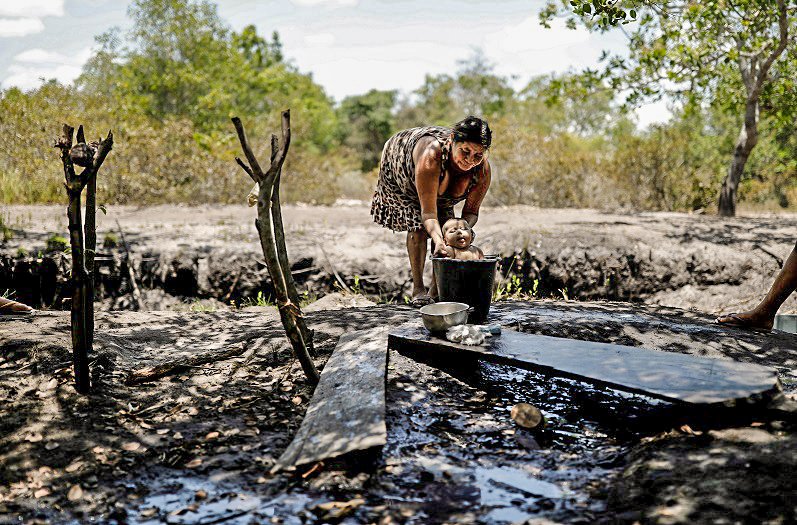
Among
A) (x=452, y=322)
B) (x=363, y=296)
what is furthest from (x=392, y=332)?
(x=363, y=296)

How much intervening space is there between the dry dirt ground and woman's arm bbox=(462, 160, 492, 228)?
0.71m

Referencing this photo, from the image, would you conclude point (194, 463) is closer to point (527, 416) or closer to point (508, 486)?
point (508, 486)

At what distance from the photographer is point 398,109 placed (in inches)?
1423

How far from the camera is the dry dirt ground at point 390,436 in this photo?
2.20 m

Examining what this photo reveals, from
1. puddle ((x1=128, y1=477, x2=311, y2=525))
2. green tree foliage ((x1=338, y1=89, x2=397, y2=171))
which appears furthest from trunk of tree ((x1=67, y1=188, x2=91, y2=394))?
green tree foliage ((x1=338, y1=89, x2=397, y2=171))

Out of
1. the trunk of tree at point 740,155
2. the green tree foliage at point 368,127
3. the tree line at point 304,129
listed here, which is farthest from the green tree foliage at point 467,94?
the trunk of tree at point 740,155

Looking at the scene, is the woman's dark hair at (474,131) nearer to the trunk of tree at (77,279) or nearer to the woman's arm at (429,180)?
the woman's arm at (429,180)

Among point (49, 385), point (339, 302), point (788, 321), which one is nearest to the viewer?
point (49, 385)

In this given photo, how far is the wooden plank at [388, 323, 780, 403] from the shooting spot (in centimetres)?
265

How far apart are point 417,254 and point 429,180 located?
0.77 m

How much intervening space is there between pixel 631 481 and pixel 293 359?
2041mm

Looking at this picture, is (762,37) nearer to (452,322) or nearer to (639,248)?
(639,248)

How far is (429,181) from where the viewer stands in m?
4.11

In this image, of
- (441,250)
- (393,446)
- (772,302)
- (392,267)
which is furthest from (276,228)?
(392,267)
